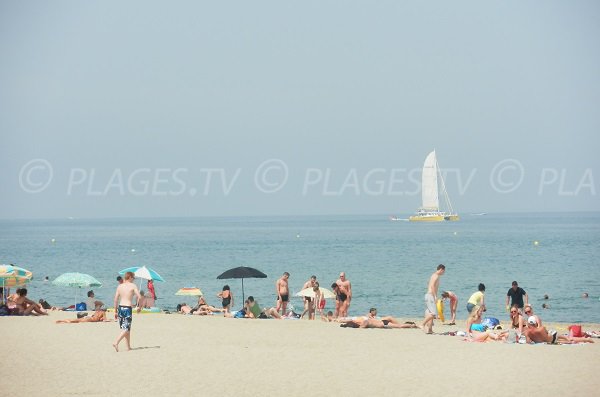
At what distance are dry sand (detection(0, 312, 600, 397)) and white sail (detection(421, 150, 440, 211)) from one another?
103518mm

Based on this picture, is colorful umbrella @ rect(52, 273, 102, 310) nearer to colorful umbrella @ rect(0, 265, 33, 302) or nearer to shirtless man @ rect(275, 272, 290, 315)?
colorful umbrella @ rect(0, 265, 33, 302)

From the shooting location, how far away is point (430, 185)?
127 meters

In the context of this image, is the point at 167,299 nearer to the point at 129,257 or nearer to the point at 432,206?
the point at 129,257

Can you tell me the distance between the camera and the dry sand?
12.5 m

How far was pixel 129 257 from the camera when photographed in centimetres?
7669

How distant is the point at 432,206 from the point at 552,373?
120165 millimetres

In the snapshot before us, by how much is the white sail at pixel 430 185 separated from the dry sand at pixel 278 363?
103518mm

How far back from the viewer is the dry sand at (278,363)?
1245 cm

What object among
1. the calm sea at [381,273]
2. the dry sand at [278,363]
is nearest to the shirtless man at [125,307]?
the dry sand at [278,363]

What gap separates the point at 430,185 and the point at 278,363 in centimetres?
11380

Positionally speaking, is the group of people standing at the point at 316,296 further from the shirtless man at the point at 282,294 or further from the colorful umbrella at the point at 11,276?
the colorful umbrella at the point at 11,276

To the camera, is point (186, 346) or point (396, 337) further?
point (396, 337)

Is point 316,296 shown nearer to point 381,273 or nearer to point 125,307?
point 125,307

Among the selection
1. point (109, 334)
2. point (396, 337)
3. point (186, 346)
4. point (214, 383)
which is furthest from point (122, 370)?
point (396, 337)
